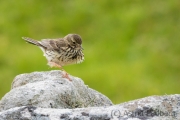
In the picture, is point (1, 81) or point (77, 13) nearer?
point (1, 81)

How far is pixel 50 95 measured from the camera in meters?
6.10

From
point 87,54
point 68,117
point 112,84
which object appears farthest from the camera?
point 87,54

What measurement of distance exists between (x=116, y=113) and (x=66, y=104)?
1291 millimetres

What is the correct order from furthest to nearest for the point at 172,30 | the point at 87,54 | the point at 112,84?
the point at 172,30 → the point at 87,54 → the point at 112,84

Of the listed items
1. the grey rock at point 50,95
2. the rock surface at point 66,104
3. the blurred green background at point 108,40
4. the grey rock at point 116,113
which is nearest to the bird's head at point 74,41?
the rock surface at point 66,104

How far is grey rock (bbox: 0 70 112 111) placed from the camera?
6055mm

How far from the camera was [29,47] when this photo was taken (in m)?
15.2

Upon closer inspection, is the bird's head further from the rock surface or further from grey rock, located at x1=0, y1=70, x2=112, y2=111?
grey rock, located at x1=0, y1=70, x2=112, y2=111

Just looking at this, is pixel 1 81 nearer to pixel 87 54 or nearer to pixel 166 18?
pixel 87 54

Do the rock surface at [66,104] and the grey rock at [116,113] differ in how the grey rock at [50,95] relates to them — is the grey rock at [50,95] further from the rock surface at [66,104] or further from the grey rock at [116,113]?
the grey rock at [116,113]

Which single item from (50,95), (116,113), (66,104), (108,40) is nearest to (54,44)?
(66,104)

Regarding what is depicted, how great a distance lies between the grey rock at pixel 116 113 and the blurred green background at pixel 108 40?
23.5ft

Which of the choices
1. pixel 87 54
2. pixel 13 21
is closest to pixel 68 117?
pixel 87 54

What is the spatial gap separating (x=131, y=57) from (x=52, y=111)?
31.8 feet
